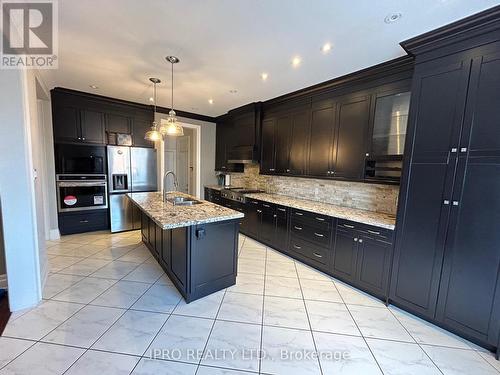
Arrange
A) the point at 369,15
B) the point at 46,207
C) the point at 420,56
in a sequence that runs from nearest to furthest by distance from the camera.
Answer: the point at 369,15 < the point at 420,56 < the point at 46,207

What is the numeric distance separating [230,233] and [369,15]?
237 cm

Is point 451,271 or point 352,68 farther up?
point 352,68

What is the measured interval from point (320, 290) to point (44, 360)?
254 cm

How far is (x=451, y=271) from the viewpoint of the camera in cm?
193

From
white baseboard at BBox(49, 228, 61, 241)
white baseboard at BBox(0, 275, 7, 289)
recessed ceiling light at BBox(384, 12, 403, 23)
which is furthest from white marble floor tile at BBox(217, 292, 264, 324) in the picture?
white baseboard at BBox(49, 228, 61, 241)

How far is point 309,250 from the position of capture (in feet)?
10.4

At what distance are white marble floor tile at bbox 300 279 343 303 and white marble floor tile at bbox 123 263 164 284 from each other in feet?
6.04

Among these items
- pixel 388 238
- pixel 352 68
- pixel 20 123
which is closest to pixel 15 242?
pixel 20 123

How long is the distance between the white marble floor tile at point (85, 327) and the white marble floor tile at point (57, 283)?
555 millimetres

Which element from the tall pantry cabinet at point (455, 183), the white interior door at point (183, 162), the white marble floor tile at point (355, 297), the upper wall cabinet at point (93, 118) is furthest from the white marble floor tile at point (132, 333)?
the white interior door at point (183, 162)

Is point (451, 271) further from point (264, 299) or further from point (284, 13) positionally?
point (284, 13)

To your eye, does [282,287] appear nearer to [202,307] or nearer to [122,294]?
[202,307]

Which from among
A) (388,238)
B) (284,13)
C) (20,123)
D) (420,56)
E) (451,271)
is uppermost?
(284,13)

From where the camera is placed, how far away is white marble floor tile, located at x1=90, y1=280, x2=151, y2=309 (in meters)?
2.23
